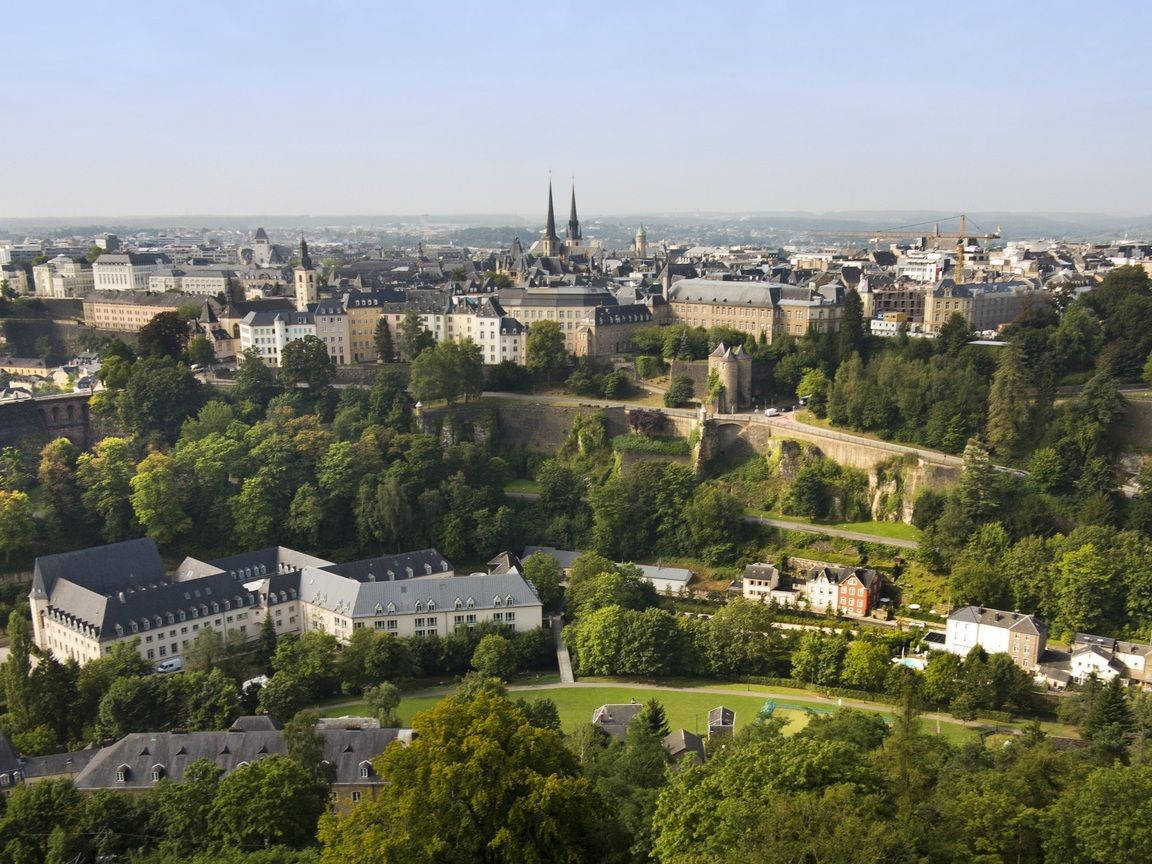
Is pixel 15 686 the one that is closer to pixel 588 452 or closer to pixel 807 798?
pixel 807 798

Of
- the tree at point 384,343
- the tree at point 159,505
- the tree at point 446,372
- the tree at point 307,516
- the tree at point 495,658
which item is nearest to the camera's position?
the tree at point 495,658

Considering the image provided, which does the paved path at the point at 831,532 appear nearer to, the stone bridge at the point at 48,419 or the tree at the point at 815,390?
the tree at the point at 815,390

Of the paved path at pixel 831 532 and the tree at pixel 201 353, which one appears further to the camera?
the tree at pixel 201 353

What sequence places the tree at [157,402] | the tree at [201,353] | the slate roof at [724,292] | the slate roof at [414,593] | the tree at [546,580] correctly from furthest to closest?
the tree at [201,353] < the slate roof at [724,292] < the tree at [157,402] < the tree at [546,580] < the slate roof at [414,593]

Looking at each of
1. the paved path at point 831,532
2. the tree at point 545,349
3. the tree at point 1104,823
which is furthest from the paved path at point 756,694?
the tree at point 545,349

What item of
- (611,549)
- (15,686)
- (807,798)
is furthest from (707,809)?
(611,549)

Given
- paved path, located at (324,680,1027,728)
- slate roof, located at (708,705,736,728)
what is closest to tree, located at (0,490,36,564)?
paved path, located at (324,680,1027,728)

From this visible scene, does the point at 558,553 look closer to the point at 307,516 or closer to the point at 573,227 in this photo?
the point at 307,516
